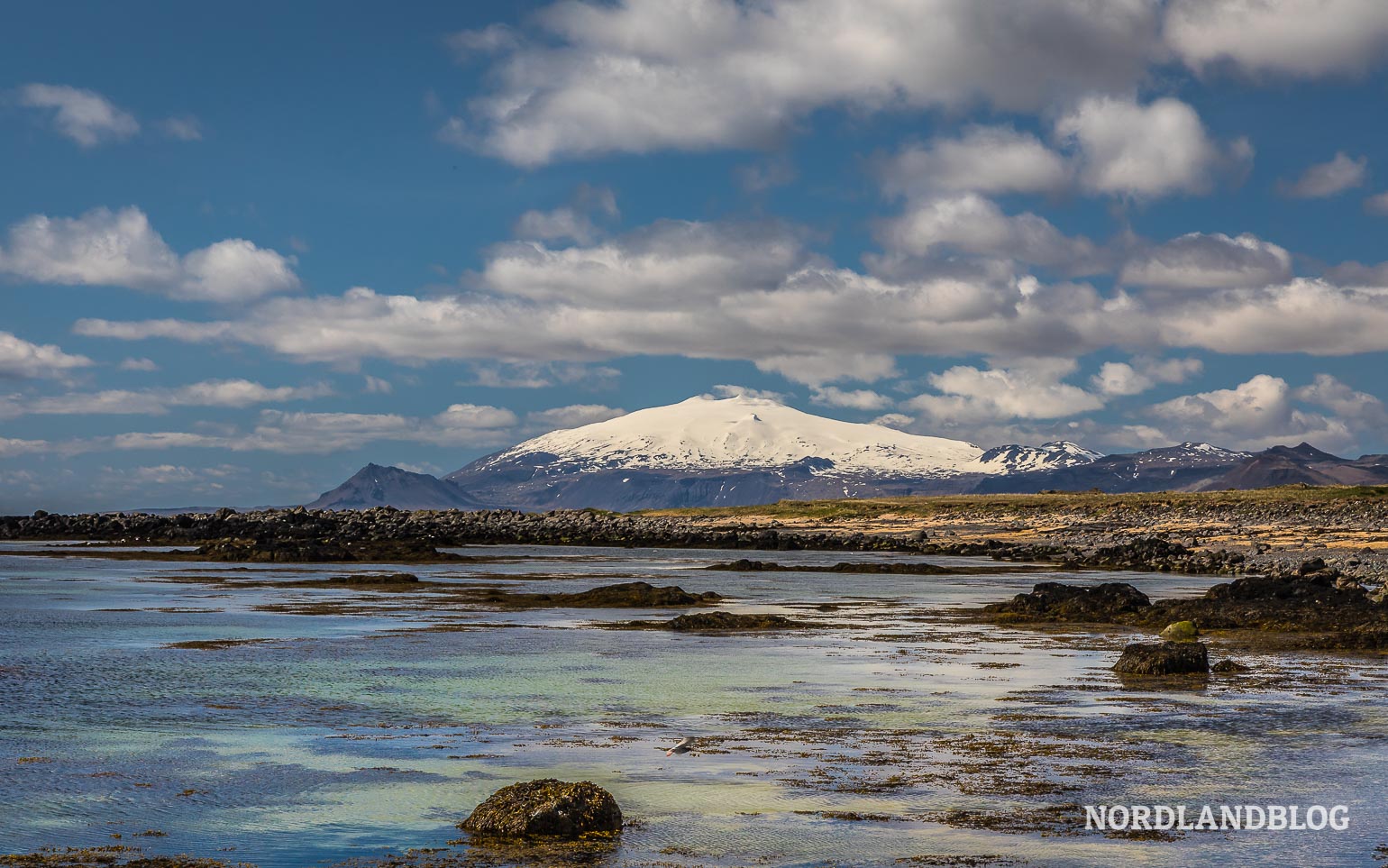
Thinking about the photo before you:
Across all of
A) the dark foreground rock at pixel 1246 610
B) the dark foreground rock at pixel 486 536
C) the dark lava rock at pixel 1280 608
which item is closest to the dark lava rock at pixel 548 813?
the dark foreground rock at pixel 1246 610

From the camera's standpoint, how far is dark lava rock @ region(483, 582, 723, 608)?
41219mm

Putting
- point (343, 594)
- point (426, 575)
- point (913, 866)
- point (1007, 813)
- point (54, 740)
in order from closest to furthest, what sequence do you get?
point (913, 866) < point (1007, 813) < point (54, 740) < point (343, 594) < point (426, 575)

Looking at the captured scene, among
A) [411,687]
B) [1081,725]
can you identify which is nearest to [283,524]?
[411,687]

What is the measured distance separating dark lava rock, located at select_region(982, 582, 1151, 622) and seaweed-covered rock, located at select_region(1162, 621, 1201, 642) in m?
6.26

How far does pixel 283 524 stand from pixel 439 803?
103 m

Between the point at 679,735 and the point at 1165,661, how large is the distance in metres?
10.8

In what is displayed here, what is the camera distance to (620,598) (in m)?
42.0

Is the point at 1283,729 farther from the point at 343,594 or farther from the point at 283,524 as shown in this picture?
the point at 283,524

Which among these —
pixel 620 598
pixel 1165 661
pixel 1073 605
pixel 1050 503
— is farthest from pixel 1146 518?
pixel 1165 661

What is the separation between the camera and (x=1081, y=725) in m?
17.7

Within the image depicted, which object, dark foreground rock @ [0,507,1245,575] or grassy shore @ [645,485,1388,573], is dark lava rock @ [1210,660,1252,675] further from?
dark foreground rock @ [0,507,1245,575]

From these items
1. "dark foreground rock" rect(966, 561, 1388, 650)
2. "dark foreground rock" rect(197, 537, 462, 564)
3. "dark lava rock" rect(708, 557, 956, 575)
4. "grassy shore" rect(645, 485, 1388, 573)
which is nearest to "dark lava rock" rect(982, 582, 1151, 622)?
"dark foreground rock" rect(966, 561, 1388, 650)

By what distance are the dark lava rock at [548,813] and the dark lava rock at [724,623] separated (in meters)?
21.2

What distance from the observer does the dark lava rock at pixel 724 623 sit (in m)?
33.4
